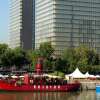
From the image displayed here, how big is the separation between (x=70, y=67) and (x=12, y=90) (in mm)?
56520

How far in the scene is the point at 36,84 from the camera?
92.4 meters

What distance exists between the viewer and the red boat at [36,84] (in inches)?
3583

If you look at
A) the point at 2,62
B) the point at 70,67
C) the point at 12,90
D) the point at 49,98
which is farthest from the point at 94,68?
the point at 49,98

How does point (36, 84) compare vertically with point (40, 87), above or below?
above

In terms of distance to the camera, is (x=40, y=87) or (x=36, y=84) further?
(x=36, y=84)

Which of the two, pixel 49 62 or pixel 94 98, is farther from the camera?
pixel 49 62

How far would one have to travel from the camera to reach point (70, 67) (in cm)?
14512

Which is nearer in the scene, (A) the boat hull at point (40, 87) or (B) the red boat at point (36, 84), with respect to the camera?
(A) the boat hull at point (40, 87)

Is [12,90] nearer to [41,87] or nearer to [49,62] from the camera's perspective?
[41,87]

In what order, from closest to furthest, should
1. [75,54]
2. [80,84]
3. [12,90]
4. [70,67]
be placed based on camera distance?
[12,90]
[80,84]
[70,67]
[75,54]

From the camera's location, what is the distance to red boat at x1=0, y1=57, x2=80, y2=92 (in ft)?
299

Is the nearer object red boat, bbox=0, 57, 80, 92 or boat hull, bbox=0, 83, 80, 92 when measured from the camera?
boat hull, bbox=0, 83, 80, 92

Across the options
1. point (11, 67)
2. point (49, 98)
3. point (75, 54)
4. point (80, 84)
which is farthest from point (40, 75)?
point (11, 67)

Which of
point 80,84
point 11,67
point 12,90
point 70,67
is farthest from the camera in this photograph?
point 11,67
